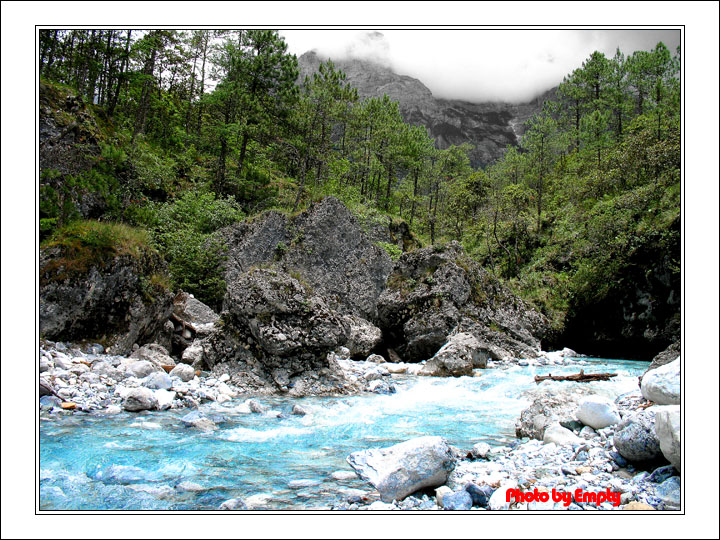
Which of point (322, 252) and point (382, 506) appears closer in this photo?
point (382, 506)

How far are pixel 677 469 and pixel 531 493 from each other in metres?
1.52

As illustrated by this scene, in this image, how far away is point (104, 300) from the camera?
36.9 feet

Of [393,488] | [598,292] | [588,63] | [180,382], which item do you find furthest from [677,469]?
[588,63]

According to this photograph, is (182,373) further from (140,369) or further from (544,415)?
(544,415)

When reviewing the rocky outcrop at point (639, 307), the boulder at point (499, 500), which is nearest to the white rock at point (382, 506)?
the boulder at point (499, 500)

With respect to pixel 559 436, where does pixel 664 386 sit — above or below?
above

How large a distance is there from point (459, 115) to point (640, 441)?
159 m

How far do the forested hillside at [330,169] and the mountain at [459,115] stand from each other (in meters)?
100

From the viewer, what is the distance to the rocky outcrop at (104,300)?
10.4 m

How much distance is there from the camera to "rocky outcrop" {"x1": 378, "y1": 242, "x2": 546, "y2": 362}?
60.2ft

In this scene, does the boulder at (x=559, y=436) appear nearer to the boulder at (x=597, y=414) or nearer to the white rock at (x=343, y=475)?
the boulder at (x=597, y=414)

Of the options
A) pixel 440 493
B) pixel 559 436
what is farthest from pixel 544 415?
Answer: pixel 440 493

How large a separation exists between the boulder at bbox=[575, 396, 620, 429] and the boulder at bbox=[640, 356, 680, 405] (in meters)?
0.54

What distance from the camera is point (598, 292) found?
2123 centimetres
